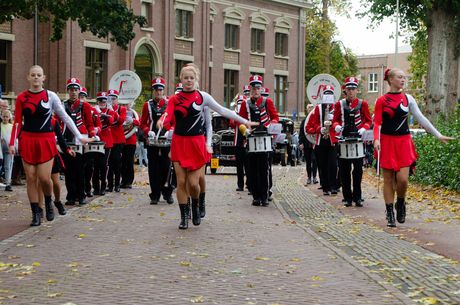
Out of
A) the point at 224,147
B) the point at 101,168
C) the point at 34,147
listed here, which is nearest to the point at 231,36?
the point at 224,147

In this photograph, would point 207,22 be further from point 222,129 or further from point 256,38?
point 222,129

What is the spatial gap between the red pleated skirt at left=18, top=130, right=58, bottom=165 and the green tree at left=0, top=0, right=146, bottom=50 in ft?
36.1

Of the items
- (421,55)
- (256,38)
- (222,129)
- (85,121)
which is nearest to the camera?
(85,121)

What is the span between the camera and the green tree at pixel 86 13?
19.9 m

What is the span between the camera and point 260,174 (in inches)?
481

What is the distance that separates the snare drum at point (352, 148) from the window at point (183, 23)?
3164 cm

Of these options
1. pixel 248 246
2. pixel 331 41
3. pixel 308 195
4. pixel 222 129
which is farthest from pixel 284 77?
pixel 248 246

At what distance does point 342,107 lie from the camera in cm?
1257

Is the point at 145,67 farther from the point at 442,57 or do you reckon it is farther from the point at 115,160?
the point at 115,160

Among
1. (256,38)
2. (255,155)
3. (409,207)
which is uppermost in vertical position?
(256,38)

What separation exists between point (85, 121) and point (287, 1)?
4105 cm

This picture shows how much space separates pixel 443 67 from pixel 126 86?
42.2ft

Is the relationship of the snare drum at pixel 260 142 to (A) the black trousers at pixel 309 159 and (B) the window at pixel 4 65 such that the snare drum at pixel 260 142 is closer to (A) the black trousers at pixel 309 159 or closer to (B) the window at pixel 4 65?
(A) the black trousers at pixel 309 159

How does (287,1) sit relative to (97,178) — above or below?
above
